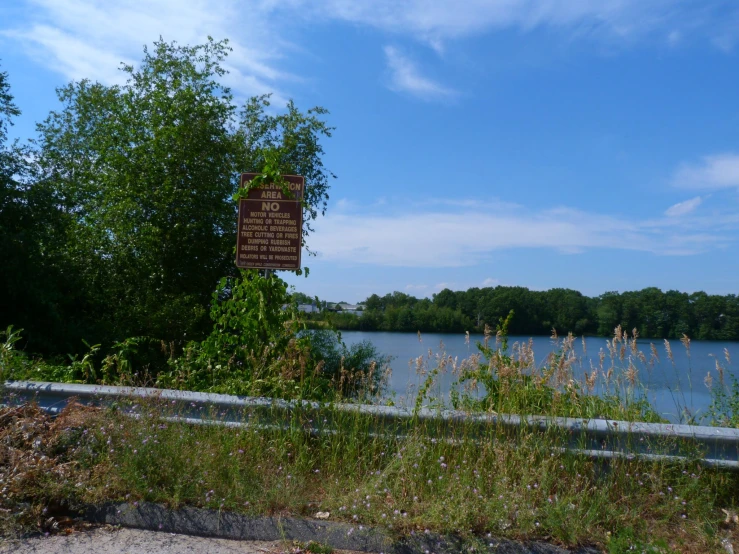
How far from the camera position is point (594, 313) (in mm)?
9023

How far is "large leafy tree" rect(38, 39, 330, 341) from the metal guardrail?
743 cm

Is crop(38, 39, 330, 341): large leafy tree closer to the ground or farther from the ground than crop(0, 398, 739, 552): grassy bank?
farther from the ground

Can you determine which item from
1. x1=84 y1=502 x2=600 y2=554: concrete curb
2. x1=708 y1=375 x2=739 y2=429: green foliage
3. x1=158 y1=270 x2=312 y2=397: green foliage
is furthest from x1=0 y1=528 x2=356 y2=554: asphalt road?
x1=708 y1=375 x2=739 y2=429: green foliage

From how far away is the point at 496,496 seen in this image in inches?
184

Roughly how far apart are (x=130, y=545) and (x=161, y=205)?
1108 centimetres

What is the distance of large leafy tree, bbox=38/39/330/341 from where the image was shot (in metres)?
14.0

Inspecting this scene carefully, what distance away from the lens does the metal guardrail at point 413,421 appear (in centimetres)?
487

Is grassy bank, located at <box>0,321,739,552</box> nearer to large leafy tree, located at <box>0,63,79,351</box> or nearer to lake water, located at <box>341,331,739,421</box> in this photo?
lake water, located at <box>341,331,739,421</box>

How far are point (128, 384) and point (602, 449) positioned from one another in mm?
4590

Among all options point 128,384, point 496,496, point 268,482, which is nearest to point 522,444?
point 496,496

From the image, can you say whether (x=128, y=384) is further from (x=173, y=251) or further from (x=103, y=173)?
(x=103, y=173)

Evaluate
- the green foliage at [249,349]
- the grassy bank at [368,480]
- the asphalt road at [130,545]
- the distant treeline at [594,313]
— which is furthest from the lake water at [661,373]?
the asphalt road at [130,545]

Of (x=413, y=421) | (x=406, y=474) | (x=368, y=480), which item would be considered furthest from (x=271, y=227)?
(x=406, y=474)

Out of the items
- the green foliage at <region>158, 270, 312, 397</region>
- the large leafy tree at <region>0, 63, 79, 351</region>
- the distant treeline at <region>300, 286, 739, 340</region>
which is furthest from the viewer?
the large leafy tree at <region>0, 63, 79, 351</region>
